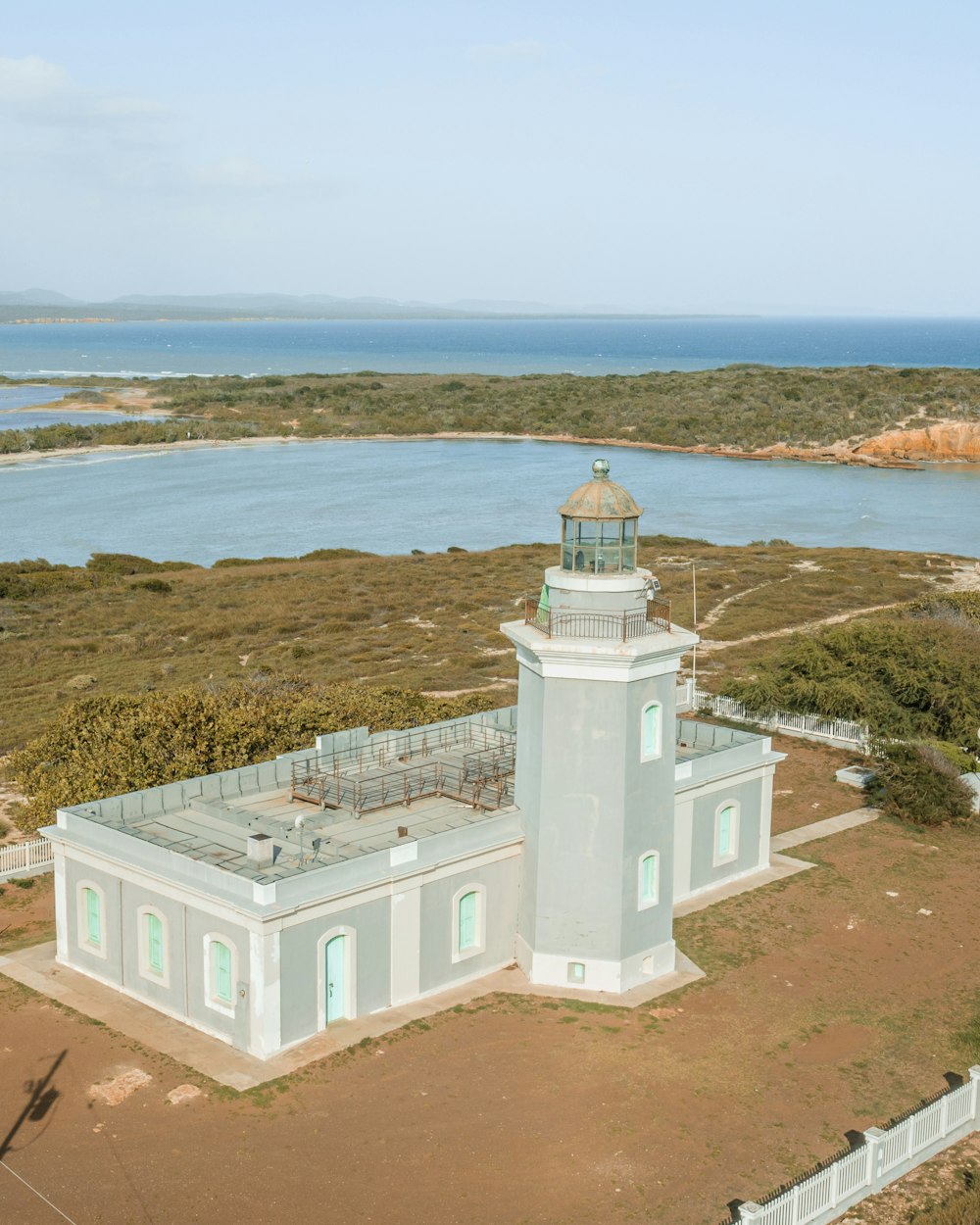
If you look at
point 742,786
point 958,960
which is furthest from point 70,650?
point 958,960

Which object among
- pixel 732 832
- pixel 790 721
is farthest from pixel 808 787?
pixel 732 832

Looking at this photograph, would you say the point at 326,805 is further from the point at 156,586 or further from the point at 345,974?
the point at 156,586

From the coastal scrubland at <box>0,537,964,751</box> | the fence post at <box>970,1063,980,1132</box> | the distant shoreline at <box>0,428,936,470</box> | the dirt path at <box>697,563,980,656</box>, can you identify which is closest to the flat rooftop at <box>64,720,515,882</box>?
the fence post at <box>970,1063,980,1132</box>

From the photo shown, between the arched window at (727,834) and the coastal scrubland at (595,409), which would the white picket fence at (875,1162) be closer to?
the arched window at (727,834)

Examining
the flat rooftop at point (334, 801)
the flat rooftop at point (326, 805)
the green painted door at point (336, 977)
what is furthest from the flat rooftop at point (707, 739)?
the green painted door at point (336, 977)

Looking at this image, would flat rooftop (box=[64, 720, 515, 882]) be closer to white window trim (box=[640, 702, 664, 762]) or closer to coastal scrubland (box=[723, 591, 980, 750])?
white window trim (box=[640, 702, 664, 762])
